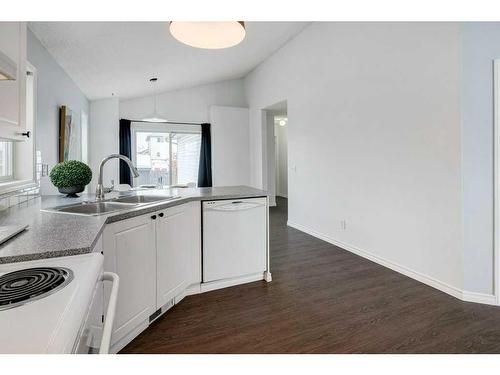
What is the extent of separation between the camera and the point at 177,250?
2.19m

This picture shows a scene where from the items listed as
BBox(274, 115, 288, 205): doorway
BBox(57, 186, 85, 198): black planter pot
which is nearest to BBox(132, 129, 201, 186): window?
BBox(274, 115, 288, 205): doorway

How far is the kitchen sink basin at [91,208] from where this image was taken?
1833 millimetres

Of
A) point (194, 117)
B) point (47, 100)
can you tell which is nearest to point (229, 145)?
point (194, 117)

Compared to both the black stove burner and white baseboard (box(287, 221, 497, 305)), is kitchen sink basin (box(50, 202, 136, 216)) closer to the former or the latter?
the black stove burner

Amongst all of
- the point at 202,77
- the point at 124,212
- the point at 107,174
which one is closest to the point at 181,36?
the point at 124,212

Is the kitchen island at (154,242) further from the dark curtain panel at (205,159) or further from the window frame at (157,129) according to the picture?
the window frame at (157,129)

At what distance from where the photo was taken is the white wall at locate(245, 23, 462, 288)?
2.46 meters

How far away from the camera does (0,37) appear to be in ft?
4.39

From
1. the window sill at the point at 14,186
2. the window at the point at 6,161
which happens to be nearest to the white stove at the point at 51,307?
the window sill at the point at 14,186

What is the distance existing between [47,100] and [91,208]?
1.81 m

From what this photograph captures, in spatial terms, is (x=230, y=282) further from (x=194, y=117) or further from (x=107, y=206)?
(x=194, y=117)
